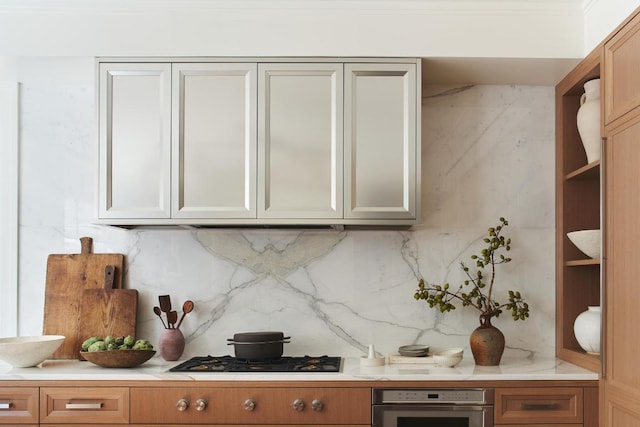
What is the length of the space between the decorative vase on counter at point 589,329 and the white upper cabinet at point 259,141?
90 cm

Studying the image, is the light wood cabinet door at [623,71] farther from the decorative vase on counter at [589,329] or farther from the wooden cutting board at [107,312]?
the wooden cutting board at [107,312]

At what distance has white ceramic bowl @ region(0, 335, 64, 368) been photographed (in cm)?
305

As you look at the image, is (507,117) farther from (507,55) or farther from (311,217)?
(311,217)

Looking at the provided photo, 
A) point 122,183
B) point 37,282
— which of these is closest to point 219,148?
point 122,183

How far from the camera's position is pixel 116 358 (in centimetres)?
307

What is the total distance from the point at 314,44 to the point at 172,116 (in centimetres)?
74

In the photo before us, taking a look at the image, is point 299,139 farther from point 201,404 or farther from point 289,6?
point 201,404

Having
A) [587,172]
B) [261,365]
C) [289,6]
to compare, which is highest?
[289,6]

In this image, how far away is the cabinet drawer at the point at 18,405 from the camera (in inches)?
116

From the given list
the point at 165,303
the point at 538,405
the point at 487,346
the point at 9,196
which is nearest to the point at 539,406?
the point at 538,405

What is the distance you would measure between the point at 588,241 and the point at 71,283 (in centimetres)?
253

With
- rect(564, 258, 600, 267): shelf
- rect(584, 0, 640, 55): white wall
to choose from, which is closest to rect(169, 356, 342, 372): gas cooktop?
rect(564, 258, 600, 267): shelf

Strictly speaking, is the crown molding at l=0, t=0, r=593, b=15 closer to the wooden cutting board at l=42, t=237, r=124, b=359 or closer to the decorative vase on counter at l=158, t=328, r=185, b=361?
the wooden cutting board at l=42, t=237, r=124, b=359

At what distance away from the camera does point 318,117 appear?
10.4 ft
